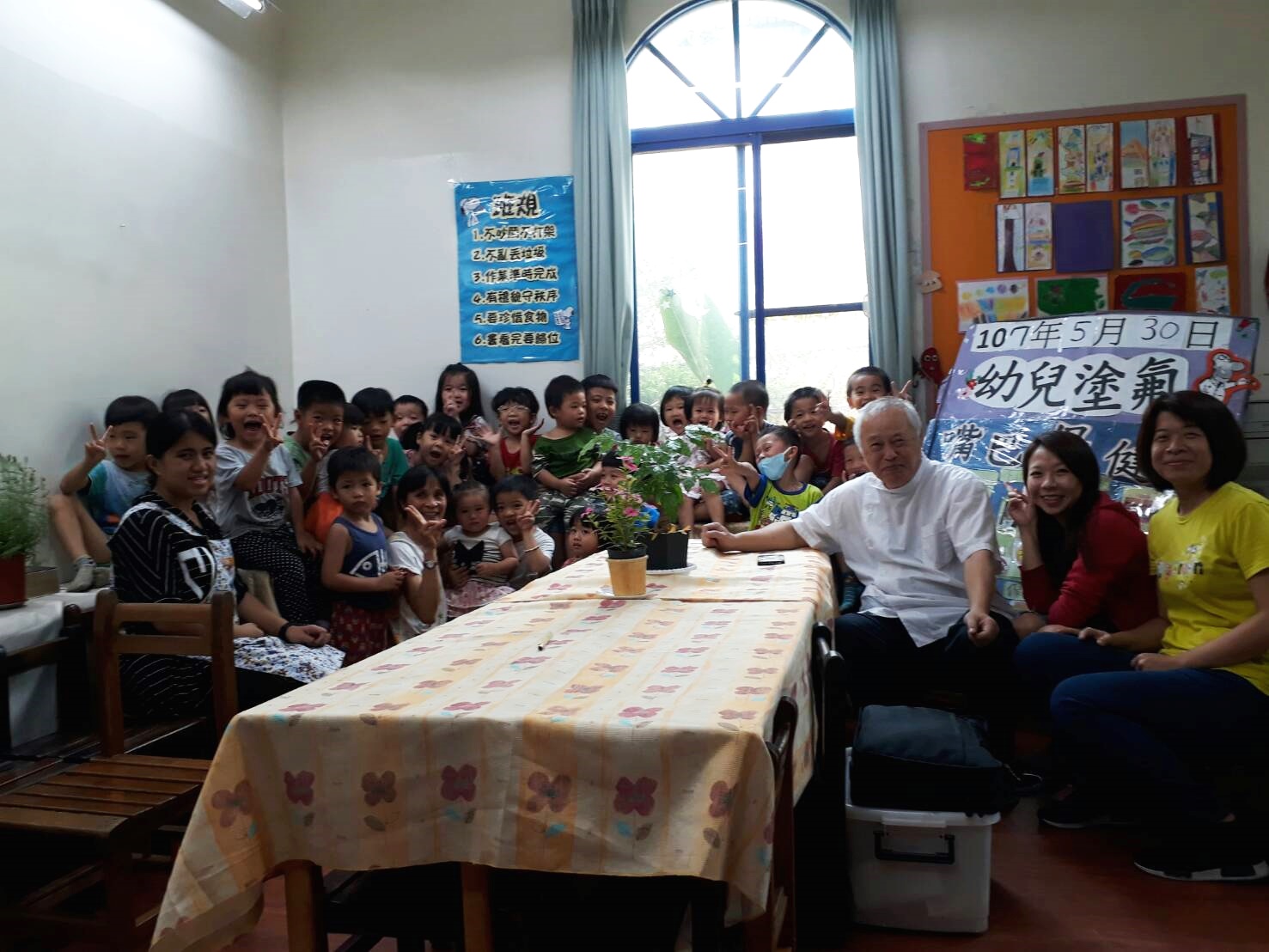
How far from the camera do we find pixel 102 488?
3607mm

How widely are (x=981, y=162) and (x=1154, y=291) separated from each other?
104 centimetres

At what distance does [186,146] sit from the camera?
4.57 m

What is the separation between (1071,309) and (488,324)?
119 inches

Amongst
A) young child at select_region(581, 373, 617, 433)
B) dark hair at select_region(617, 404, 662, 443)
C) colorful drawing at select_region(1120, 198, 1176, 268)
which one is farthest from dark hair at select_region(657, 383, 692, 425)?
colorful drawing at select_region(1120, 198, 1176, 268)

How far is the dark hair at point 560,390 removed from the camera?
450 cm

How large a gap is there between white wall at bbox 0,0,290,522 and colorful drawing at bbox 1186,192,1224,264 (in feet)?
15.5

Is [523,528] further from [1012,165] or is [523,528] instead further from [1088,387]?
[1012,165]

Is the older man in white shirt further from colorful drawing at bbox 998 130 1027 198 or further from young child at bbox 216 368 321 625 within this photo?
colorful drawing at bbox 998 130 1027 198

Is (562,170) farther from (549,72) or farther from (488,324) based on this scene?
(488,324)

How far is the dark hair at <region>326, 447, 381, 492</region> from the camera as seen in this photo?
308 cm

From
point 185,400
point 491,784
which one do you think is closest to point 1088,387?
point 491,784

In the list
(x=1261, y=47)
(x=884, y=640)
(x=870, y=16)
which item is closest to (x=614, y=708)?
(x=884, y=640)

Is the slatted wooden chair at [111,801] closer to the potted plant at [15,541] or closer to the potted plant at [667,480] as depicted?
the potted plant at [15,541]

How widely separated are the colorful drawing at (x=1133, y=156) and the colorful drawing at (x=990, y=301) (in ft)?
2.17
